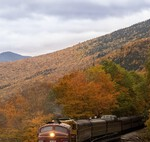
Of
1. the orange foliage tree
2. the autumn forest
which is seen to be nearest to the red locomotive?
the autumn forest

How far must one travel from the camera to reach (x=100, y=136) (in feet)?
163

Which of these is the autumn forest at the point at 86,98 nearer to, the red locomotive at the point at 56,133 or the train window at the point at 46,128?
the train window at the point at 46,128

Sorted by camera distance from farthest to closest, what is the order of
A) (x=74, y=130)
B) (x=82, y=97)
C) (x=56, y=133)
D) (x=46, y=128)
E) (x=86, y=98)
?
1. (x=86, y=98)
2. (x=82, y=97)
3. (x=74, y=130)
4. (x=46, y=128)
5. (x=56, y=133)

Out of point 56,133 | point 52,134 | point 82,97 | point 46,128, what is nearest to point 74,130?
point 56,133

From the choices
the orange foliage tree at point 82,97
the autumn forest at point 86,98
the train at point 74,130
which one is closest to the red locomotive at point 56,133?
the train at point 74,130

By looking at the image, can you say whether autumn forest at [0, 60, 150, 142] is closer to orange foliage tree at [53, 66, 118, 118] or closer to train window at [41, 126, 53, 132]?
orange foliage tree at [53, 66, 118, 118]

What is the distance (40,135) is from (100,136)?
15.2m

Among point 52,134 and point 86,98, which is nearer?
point 52,134

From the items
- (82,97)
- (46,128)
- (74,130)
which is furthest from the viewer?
(82,97)

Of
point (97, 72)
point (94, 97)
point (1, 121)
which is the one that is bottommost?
point (1, 121)

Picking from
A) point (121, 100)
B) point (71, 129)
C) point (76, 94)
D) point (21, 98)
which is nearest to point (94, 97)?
point (76, 94)

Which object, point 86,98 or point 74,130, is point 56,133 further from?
point 86,98

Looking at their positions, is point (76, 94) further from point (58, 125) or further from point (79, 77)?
point (58, 125)

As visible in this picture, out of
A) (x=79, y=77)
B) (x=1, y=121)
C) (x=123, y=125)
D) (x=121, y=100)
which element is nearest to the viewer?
(x=123, y=125)
